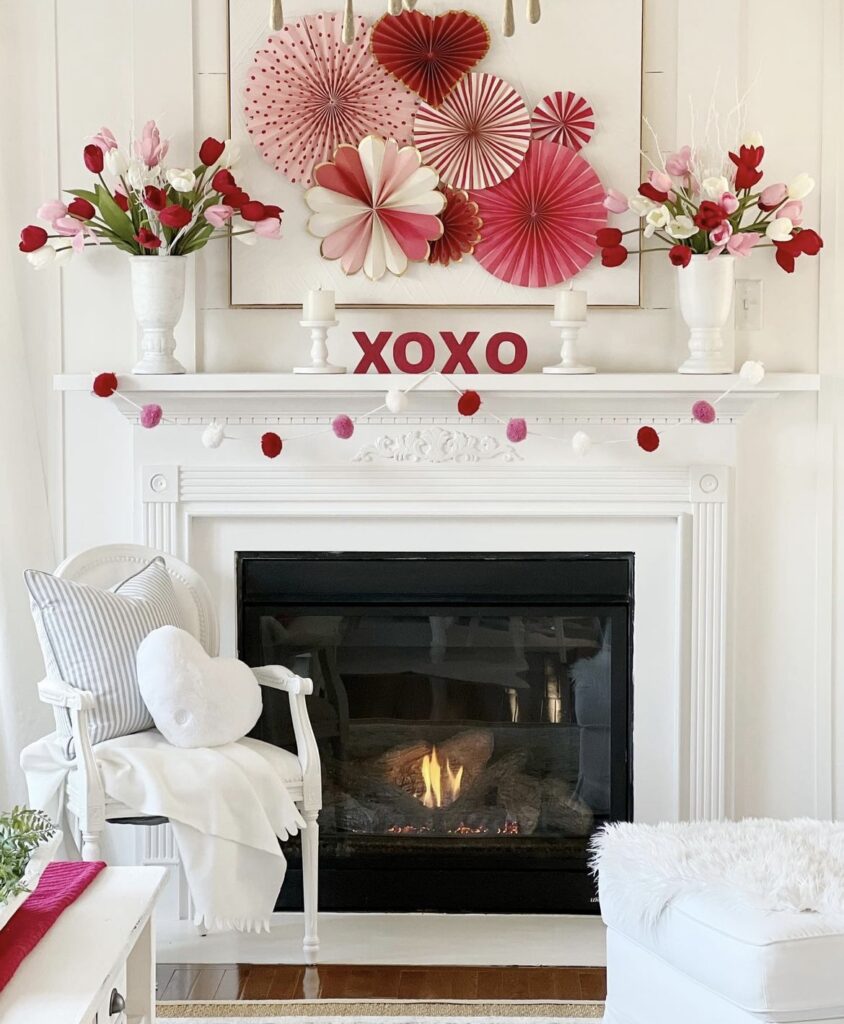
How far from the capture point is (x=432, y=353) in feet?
10.3

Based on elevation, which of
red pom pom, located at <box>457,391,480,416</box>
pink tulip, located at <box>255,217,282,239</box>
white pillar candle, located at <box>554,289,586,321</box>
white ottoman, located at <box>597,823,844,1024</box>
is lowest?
white ottoman, located at <box>597,823,844,1024</box>

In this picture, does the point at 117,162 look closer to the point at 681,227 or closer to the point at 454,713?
the point at 681,227

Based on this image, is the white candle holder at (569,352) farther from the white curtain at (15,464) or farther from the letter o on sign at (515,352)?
the white curtain at (15,464)

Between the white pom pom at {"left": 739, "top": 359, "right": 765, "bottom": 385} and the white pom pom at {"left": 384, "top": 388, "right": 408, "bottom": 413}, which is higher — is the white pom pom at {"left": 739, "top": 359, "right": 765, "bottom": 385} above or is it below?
above

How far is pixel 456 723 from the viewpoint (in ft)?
11.2

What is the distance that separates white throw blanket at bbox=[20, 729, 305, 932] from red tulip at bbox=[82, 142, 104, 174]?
52.8 inches

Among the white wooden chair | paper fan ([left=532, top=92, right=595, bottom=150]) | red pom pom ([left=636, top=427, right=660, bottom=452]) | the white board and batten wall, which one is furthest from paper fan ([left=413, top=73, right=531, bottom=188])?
the white wooden chair

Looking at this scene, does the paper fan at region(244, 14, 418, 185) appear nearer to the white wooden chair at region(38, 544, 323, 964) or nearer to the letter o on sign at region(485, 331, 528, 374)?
the letter o on sign at region(485, 331, 528, 374)

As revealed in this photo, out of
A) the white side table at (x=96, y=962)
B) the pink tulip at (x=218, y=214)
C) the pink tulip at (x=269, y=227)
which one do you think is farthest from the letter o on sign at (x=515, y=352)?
the white side table at (x=96, y=962)

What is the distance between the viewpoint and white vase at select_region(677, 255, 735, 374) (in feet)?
9.92

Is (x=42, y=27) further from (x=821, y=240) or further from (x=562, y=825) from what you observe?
(x=562, y=825)

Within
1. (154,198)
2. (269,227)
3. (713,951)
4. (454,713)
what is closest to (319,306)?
(269,227)

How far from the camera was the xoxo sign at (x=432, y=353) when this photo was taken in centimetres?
314

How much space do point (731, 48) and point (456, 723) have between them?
73.5 inches
